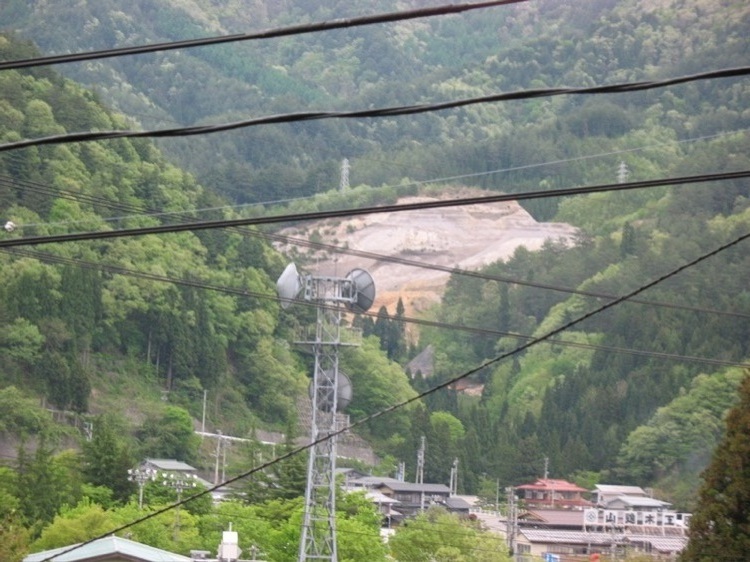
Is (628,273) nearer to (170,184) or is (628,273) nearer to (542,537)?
(170,184)

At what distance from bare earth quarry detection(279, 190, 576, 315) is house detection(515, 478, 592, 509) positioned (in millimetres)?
75622

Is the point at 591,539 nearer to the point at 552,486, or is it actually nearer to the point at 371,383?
the point at 552,486

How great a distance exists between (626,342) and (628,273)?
21956mm

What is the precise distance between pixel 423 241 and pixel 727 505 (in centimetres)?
16033

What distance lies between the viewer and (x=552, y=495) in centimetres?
9388

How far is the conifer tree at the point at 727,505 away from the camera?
2869 centimetres

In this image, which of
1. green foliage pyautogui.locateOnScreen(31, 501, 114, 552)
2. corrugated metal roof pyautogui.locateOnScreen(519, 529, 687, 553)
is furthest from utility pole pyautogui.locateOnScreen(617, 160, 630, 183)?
green foliage pyautogui.locateOnScreen(31, 501, 114, 552)

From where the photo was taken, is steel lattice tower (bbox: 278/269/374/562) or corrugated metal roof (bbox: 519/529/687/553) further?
corrugated metal roof (bbox: 519/529/687/553)

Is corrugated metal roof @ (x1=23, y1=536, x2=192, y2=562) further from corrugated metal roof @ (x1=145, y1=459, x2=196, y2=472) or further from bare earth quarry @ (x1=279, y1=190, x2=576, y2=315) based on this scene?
bare earth quarry @ (x1=279, y1=190, x2=576, y2=315)

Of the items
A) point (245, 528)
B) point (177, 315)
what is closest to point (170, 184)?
point (177, 315)

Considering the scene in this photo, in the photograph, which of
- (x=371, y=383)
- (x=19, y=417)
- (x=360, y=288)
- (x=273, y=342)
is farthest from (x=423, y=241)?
(x=360, y=288)

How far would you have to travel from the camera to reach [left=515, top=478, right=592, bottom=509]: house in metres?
91.2

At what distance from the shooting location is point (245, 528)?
65188 millimetres

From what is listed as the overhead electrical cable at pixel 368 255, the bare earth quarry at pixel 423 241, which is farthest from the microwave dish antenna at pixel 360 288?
the bare earth quarry at pixel 423 241
